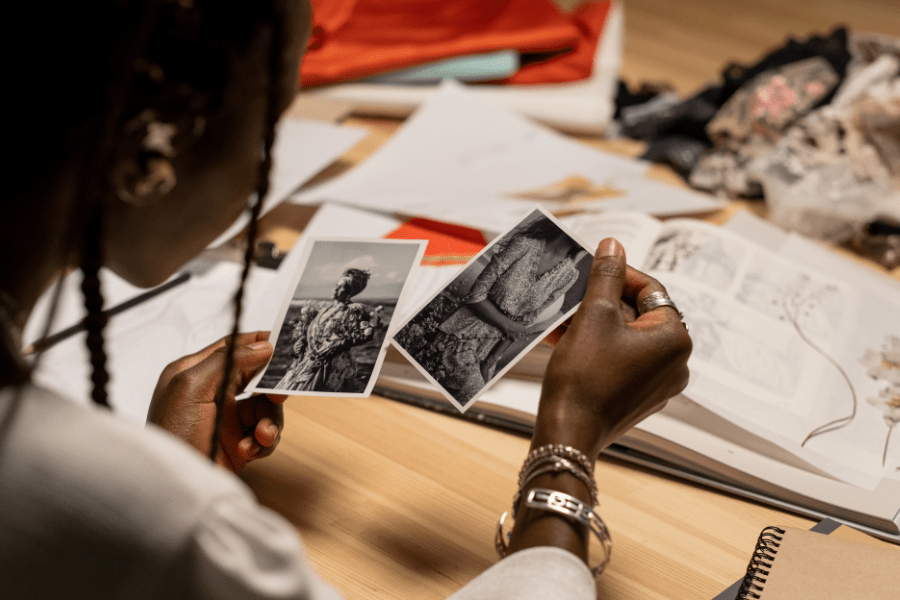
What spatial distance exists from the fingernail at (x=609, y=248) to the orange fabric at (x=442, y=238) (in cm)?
21

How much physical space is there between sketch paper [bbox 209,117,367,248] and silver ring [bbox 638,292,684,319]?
1.74 feet

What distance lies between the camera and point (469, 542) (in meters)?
0.53

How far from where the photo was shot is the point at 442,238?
2.67 feet

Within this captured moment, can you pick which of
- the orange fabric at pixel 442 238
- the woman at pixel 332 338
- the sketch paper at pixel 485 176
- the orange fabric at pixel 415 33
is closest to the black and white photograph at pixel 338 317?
the woman at pixel 332 338

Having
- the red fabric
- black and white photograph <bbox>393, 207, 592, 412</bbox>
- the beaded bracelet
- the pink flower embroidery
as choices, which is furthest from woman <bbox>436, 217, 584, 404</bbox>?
the red fabric

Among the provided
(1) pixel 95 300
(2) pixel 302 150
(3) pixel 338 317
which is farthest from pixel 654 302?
(2) pixel 302 150

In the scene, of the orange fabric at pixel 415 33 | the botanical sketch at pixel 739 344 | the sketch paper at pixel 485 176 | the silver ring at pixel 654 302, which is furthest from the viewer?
the orange fabric at pixel 415 33

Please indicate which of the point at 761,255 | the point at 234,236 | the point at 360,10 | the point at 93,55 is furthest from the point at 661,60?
the point at 93,55

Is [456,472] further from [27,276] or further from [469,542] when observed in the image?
[27,276]

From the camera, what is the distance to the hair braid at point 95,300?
1.11 feet

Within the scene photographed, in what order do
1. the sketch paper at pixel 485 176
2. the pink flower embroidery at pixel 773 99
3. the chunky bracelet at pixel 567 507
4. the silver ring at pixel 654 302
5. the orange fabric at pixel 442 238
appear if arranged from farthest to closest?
the pink flower embroidery at pixel 773 99
the sketch paper at pixel 485 176
the orange fabric at pixel 442 238
the silver ring at pixel 654 302
the chunky bracelet at pixel 567 507

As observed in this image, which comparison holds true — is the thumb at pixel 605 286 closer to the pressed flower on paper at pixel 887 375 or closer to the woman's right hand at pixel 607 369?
the woman's right hand at pixel 607 369

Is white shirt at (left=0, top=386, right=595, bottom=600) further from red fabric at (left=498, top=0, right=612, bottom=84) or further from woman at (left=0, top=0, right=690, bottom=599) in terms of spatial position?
red fabric at (left=498, top=0, right=612, bottom=84)

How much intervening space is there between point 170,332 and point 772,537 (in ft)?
1.82
